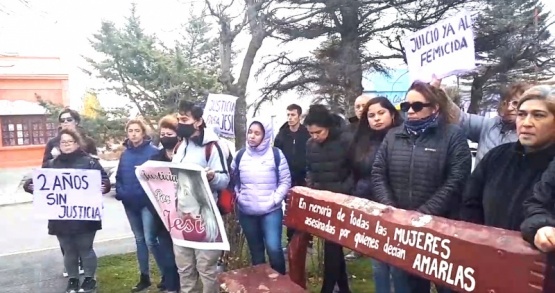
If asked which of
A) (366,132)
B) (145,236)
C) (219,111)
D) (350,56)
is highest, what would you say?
(350,56)

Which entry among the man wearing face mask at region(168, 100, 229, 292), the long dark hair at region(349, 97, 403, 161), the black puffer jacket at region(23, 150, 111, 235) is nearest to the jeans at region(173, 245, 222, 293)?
the man wearing face mask at region(168, 100, 229, 292)

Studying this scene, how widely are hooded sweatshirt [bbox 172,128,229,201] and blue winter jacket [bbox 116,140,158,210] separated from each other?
85 centimetres

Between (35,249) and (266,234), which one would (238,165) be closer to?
(266,234)

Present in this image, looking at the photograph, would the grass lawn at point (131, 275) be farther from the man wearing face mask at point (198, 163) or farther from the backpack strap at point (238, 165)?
the backpack strap at point (238, 165)

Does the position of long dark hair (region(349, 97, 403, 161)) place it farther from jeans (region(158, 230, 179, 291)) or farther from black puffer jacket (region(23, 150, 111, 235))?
black puffer jacket (region(23, 150, 111, 235))

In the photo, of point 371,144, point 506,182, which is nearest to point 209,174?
point 371,144

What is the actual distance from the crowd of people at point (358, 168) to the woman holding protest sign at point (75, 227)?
0.03ft

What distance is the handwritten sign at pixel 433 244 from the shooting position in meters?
1.97

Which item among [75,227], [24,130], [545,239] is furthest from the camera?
[24,130]

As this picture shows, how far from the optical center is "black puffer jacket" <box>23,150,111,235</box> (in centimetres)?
473

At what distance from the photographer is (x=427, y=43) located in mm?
4160

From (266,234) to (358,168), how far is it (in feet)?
3.35

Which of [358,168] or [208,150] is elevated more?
[208,150]

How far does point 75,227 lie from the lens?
4734 millimetres
